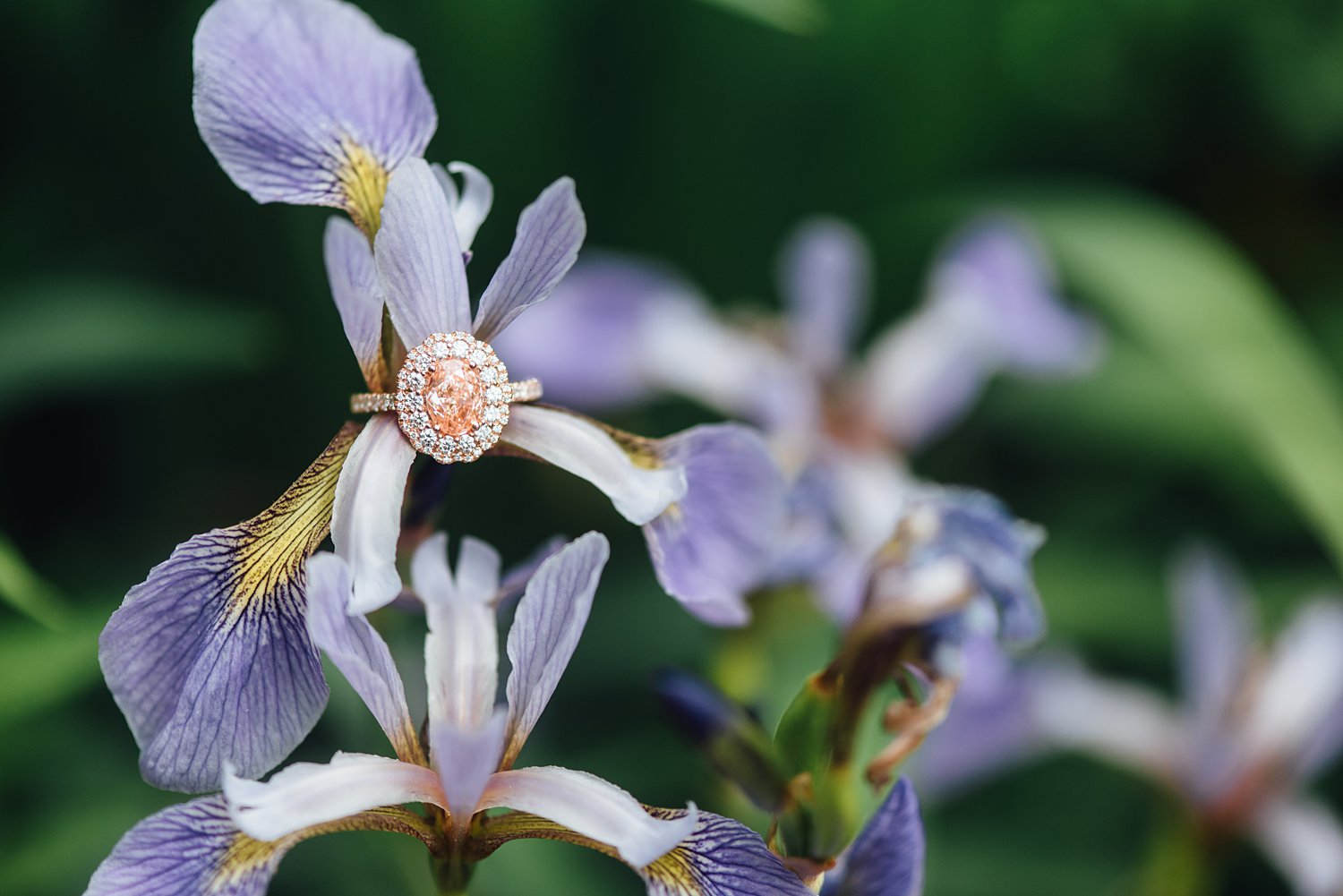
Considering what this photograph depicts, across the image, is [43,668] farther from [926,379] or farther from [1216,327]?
[1216,327]

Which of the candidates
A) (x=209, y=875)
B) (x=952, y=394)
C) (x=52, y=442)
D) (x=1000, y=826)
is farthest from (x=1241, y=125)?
(x=209, y=875)

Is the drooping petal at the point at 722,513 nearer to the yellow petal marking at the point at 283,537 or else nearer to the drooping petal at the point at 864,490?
the yellow petal marking at the point at 283,537

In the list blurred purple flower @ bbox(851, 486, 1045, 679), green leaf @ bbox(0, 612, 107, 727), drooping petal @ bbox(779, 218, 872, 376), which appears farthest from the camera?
drooping petal @ bbox(779, 218, 872, 376)

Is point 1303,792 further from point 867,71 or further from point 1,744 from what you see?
point 1,744

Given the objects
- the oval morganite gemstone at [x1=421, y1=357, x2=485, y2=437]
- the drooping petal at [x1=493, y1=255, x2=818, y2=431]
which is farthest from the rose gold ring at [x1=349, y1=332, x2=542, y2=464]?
the drooping petal at [x1=493, y1=255, x2=818, y2=431]

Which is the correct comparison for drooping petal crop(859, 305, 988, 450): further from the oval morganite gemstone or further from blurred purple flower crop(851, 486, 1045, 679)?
the oval morganite gemstone

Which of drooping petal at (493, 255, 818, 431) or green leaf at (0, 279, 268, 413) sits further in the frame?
drooping petal at (493, 255, 818, 431)

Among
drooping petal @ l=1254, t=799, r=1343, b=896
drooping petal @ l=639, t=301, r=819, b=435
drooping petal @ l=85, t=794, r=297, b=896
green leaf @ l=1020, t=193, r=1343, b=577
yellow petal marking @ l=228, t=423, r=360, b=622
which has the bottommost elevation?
drooping petal @ l=1254, t=799, r=1343, b=896
